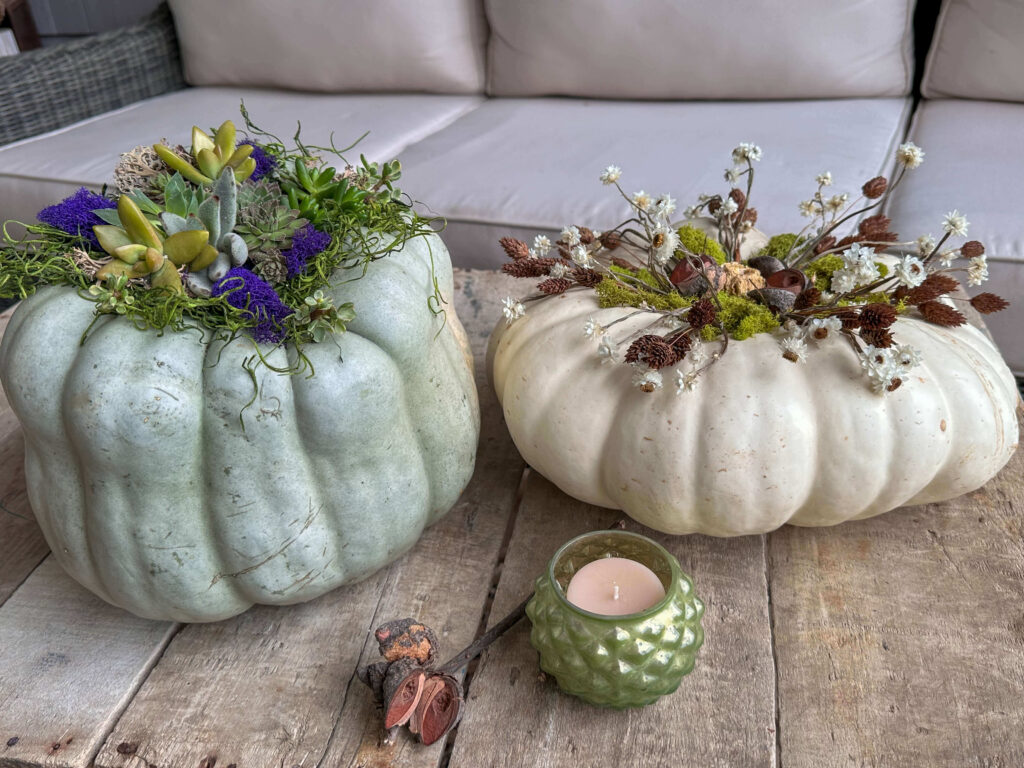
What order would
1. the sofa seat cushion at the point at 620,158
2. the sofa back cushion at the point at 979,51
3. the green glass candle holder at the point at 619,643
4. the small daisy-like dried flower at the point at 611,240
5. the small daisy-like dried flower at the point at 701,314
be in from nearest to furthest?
1. the green glass candle holder at the point at 619,643
2. the small daisy-like dried flower at the point at 701,314
3. the small daisy-like dried flower at the point at 611,240
4. the sofa seat cushion at the point at 620,158
5. the sofa back cushion at the point at 979,51

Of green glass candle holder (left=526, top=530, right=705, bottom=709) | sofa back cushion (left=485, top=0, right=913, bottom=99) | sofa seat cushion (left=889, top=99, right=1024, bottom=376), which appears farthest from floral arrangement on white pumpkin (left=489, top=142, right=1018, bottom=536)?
sofa back cushion (left=485, top=0, right=913, bottom=99)

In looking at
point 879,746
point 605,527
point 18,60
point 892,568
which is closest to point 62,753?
point 605,527

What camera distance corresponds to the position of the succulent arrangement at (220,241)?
0.66m

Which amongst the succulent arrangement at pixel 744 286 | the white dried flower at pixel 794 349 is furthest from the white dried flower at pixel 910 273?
the white dried flower at pixel 794 349

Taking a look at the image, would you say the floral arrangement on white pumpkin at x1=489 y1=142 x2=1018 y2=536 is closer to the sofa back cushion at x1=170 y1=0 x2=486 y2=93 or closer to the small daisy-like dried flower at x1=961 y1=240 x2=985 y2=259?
the small daisy-like dried flower at x1=961 y1=240 x2=985 y2=259

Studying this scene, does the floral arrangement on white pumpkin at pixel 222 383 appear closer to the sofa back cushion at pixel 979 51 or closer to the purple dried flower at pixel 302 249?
the purple dried flower at pixel 302 249

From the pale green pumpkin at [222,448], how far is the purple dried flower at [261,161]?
0.17 metres

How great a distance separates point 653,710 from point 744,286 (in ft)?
1.40

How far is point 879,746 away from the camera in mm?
631

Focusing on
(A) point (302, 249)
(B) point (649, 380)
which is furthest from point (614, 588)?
(A) point (302, 249)

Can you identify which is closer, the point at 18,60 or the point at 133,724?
the point at 133,724

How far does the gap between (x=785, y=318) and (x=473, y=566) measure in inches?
15.3

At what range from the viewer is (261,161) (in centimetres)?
83

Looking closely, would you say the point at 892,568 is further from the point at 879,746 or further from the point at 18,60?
the point at 18,60
